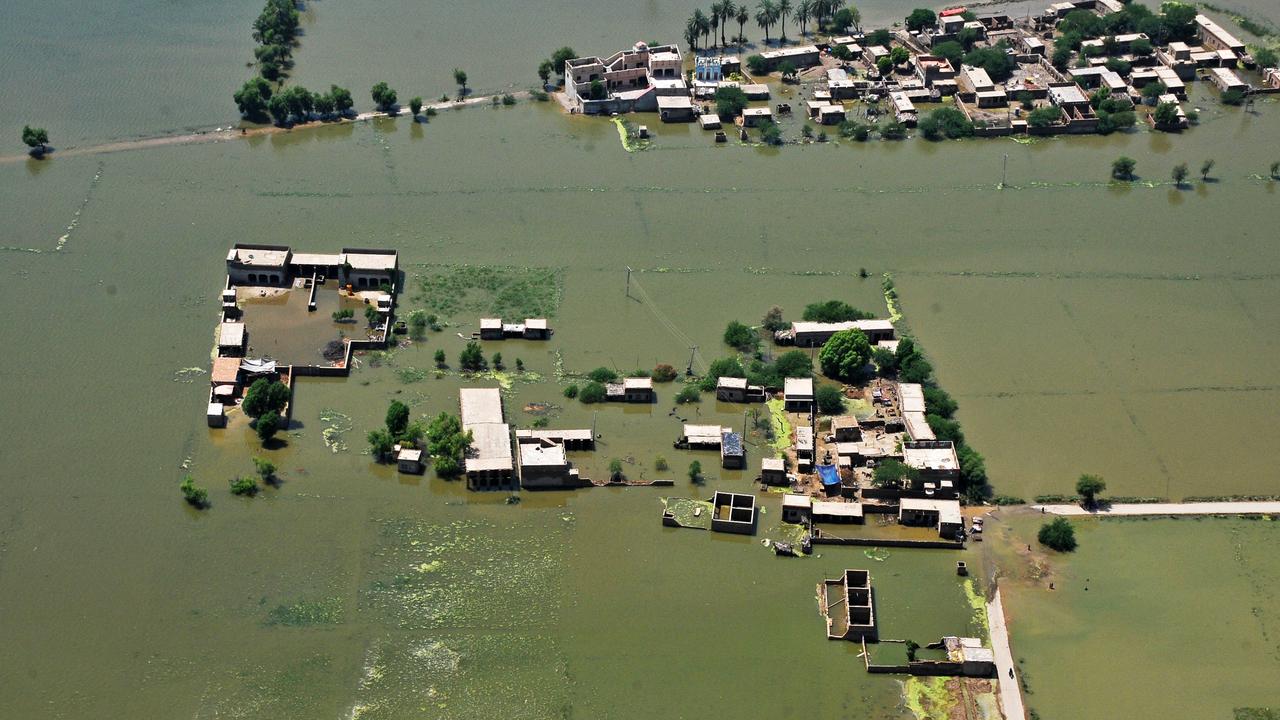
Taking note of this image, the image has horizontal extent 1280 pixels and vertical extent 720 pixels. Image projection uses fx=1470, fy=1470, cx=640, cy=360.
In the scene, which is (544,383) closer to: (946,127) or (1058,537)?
(1058,537)

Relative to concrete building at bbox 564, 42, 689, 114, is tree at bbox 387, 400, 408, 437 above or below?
below

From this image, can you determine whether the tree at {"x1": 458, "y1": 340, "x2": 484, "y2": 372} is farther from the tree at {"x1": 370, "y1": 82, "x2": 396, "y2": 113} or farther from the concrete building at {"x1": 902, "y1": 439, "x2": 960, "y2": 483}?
the tree at {"x1": 370, "y1": 82, "x2": 396, "y2": 113}

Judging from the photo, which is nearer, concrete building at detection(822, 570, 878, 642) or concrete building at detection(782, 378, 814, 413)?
concrete building at detection(822, 570, 878, 642)

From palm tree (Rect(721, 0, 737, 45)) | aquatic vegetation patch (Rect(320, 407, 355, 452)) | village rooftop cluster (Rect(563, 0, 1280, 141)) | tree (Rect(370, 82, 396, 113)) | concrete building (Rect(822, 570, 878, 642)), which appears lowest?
concrete building (Rect(822, 570, 878, 642))

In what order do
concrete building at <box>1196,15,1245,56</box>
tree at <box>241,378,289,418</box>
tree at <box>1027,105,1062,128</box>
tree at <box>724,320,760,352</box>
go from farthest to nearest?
concrete building at <box>1196,15,1245,56</box> → tree at <box>1027,105,1062,128</box> → tree at <box>724,320,760,352</box> → tree at <box>241,378,289,418</box>

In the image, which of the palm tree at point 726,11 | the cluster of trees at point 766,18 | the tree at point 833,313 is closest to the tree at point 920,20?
the cluster of trees at point 766,18

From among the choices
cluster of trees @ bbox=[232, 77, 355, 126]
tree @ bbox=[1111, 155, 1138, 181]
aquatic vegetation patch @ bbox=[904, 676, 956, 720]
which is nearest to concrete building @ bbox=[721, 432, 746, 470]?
aquatic vegetation patch @ bbox=[904, 676, 956, 720]

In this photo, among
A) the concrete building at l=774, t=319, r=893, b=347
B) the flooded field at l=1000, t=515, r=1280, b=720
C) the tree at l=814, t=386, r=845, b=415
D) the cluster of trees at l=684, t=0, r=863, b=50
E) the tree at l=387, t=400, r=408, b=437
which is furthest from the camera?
the cluster of trees at l=684, t=0, r=863, b=50
